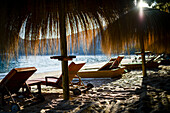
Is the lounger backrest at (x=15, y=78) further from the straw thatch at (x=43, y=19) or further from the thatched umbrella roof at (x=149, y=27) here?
the thatched umbrella roof at (x=149, y=27)

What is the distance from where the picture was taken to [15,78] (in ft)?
10.5

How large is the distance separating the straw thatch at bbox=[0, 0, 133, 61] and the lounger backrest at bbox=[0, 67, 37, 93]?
54 centimetres

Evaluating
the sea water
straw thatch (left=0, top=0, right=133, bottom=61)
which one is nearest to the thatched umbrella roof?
the sea water

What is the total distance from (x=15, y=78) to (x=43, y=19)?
145 centimetres

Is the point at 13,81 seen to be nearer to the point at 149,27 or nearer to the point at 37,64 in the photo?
the point at 149,27

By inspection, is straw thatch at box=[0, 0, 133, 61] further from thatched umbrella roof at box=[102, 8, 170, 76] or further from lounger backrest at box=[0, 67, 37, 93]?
thatched umbrella roof at box=[102, 8, 170, 76]

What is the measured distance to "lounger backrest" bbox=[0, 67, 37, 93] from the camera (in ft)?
10.00

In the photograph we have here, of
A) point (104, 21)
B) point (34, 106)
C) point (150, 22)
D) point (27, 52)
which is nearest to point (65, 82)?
point (34, 106)

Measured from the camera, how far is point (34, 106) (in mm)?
3086

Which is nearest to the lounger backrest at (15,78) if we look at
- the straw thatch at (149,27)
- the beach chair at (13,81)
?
the beach chair at (13,81)

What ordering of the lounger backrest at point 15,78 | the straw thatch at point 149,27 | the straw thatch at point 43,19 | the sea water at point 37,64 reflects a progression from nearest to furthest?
the straw thatch at point 43,19 < the sea water at point 37,64 < the lounger backrest at point 15,78 < the straw thatch at point 149,27

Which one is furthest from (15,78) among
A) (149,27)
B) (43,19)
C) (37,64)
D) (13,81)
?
(37,64)

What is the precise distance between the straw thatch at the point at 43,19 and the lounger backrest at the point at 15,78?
21.4 inches

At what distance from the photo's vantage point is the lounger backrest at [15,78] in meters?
3.05
